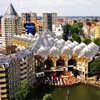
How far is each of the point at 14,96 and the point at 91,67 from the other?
9.65m

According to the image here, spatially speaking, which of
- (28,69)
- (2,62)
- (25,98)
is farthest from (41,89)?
(2,62)

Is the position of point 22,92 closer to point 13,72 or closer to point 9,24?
point 13,72

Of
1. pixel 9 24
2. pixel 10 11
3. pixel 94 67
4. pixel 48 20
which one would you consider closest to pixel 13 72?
pixel 94 67

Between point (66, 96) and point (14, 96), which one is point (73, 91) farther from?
point (14, 96)

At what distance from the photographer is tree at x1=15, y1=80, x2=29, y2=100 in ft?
60.2

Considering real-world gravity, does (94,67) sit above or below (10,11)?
below

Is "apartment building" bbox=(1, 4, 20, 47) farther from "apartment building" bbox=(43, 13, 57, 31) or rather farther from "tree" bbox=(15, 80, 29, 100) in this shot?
"tree" bbox=(15, 80, 29, 100)

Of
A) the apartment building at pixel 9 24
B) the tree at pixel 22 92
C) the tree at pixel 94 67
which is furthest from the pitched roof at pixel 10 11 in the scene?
the tree at pixel 22 92

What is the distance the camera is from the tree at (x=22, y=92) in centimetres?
1836

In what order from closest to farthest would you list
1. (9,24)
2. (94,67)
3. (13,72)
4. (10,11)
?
1. (13,72)
2. (94,67)
3. (9,24)
4. (10,11)

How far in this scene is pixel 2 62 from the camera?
1862 centimetres

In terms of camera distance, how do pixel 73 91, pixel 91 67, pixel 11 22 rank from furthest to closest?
pixel 11 22, pixel 91 67, pixel 73 91

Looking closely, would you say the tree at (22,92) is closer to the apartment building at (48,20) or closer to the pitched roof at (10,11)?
the pitched roof at (10,11)

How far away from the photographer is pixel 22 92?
18.7 m
